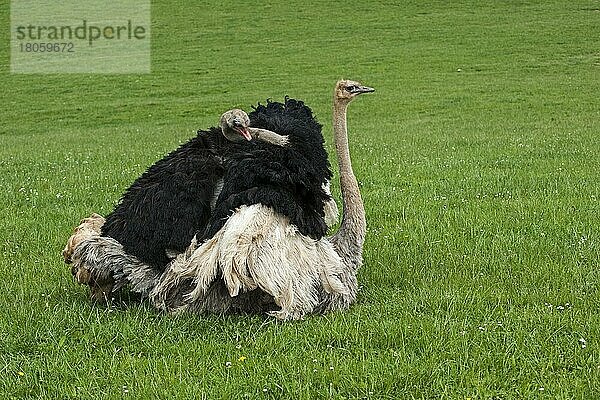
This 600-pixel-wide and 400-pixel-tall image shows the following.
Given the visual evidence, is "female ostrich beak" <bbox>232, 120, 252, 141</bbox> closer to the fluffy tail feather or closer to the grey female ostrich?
the grey female ostrich

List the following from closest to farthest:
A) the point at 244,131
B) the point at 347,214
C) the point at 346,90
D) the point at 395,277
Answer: the point at 244,131, the point at 347,214, the point at 346,90, the point at 395,277

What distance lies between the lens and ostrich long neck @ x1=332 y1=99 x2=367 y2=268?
7.01 m

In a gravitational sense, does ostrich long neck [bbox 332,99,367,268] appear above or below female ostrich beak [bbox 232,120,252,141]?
below

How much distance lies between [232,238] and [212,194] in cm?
68

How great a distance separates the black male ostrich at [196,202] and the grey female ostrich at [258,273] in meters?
0.11

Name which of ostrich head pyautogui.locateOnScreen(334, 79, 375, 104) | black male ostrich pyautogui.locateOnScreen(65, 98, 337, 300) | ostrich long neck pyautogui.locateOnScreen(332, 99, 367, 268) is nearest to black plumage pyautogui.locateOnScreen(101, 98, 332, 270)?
black male ostrich pyautogui.locateOnScreen(65, 98, 337, 300)

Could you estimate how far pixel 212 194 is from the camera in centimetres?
667

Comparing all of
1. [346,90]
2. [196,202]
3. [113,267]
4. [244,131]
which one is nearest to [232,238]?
[196,202]

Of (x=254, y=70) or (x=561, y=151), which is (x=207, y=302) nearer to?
(x=561, y=151)

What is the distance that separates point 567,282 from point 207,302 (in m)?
3.01

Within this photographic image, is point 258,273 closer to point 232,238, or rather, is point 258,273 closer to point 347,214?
point 232,238

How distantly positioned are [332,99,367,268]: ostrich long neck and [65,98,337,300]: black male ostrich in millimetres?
310

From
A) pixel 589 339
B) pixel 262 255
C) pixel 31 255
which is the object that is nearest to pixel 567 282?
pixel 589 339

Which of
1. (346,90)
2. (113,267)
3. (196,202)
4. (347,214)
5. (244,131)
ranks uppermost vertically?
(346,90)
